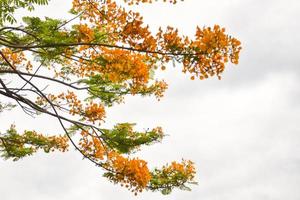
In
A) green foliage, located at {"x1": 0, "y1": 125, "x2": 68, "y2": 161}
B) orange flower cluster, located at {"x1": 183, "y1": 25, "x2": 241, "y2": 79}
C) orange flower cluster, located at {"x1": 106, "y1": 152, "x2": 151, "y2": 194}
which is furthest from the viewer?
green foliage, located at {"x1": 0, "y1": 125, "x2": 68, "y2": 161}

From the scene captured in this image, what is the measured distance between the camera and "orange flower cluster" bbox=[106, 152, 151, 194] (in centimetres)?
959

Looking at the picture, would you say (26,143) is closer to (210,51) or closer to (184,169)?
(184,169)

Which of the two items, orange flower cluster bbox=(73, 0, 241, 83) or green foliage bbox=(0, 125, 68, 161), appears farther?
green foliage bbox=(0, 125, 68, 161)

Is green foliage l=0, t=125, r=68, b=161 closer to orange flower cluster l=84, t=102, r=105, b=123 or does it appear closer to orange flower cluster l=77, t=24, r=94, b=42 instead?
orange flower cluster l=84, t=102, r=105, b=123

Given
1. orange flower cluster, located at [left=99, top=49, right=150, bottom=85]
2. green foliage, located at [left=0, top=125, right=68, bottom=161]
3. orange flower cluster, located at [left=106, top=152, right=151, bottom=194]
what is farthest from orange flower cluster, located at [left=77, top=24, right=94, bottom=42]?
green foliage, located at [left=0, top=125, right=68, bottom=161]

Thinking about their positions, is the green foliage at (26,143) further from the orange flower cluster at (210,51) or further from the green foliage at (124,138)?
the orange flower cluster at (210,51)

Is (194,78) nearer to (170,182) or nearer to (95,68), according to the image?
(95,68)

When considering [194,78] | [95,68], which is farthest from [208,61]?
[95,68]

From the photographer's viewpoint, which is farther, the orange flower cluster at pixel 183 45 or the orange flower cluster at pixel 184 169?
the orange flower cluster at pixel 184 169

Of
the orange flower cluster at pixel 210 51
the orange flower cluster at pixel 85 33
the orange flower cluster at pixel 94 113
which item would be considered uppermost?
the orange flower cluster at pixel 94 113

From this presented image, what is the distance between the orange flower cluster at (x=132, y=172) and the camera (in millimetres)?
9586

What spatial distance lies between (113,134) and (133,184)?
1.95 m

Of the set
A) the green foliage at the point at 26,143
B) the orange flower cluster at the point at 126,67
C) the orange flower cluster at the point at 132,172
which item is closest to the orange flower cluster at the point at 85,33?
the orange flower cluster at the point at 126,67

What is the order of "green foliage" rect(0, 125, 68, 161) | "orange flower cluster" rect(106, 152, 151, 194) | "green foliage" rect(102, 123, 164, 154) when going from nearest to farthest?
"orange flower cluster" rect(106, 152, 151, 194) < "green foliage" rect(102, 123, 164, 154) < "green foliage" rect(0, 125, 68, 161)
